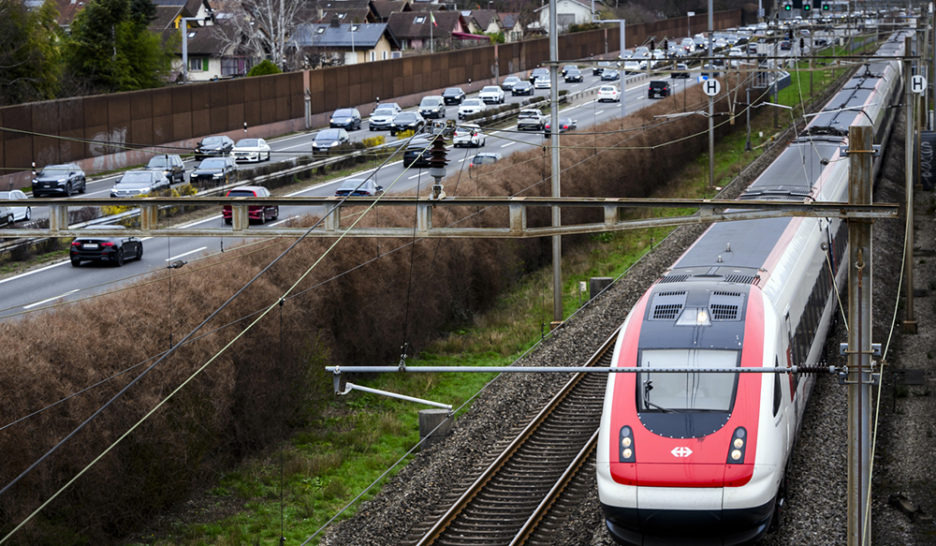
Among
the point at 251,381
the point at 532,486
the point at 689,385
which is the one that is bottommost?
the point at 532,486

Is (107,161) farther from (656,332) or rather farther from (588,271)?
(656,332)

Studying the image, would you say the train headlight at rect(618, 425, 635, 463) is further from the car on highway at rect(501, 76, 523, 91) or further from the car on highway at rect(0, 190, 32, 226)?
the car on highway at rect(501, 76, 523, 91)

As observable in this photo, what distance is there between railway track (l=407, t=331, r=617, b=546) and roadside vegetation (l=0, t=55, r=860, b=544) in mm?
2292

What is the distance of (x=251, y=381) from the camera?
2067 centimetres

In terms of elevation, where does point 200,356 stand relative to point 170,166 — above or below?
below

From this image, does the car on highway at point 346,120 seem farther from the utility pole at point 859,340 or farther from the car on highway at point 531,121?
the utility pole at point 859,340

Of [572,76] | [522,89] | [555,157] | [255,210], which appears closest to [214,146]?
[255,210]

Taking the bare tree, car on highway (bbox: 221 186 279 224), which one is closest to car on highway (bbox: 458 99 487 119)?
the bare tree

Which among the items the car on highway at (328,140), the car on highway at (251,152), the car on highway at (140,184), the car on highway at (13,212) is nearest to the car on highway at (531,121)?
the car on highway at (328,140)

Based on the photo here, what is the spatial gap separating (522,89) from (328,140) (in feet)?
91.1

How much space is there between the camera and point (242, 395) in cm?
2048

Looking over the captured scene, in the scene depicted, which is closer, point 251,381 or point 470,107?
point 251,381

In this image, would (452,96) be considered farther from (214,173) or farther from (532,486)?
(532,486)

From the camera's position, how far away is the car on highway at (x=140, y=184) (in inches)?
1662
